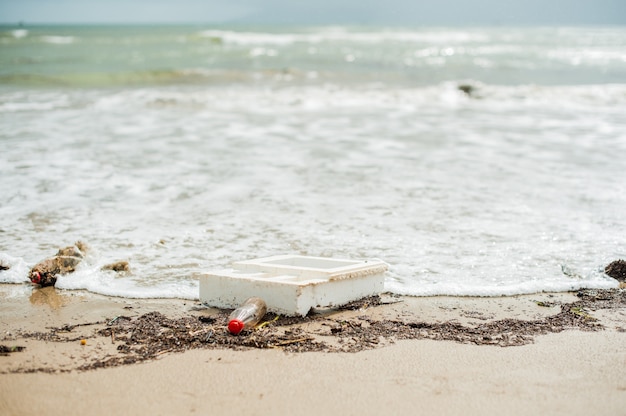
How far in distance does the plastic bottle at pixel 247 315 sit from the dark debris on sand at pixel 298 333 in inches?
1.9

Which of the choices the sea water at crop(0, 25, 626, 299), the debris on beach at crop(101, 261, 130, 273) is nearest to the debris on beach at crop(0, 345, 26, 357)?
the sea water at crop(0, 25, 626, 299)

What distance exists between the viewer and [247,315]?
11.8 ft

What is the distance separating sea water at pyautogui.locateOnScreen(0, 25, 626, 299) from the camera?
4891 millimetres

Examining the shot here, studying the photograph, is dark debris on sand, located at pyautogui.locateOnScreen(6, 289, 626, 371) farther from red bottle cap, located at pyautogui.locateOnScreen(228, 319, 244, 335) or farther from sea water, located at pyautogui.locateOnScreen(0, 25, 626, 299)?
sea water, located at pyautogui.locateOnScreen(0, 25, 626, 299)

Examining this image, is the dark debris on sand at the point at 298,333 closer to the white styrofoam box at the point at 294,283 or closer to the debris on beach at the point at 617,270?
the white styrofoam box at the point at 294,283

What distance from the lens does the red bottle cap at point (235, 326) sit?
11.4ft

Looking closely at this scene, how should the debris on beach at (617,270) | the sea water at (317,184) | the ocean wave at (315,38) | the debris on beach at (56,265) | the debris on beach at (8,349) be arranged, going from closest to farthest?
the debris on beach at (8,349) → the debris on beach at (56,265) → the debris on beach at (617,270) → the sea water at (317,184) → the ocean wave at (315,38)

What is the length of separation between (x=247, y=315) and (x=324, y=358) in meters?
0.56

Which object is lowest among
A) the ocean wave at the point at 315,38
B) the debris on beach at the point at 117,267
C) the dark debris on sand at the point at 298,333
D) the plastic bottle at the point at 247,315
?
the dark debris on sand at the point at 298,333

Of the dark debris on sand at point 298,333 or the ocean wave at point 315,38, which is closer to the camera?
the dark debris on sand at point 298,333

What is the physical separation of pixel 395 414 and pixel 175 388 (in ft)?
3.22

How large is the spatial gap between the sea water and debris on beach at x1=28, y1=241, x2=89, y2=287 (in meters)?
0.07

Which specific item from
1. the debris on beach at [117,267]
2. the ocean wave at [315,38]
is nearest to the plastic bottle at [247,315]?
the debris on beach at [117,267]

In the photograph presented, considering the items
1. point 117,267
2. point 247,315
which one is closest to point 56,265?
point 117,267
